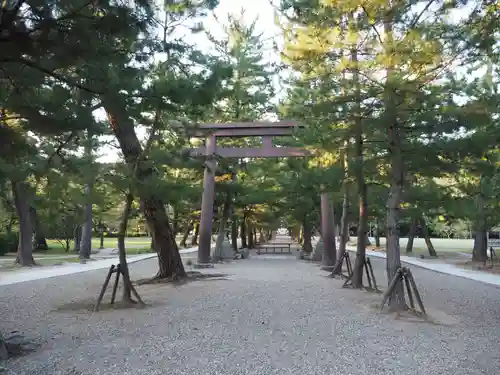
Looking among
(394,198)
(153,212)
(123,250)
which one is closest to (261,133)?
(153,212)

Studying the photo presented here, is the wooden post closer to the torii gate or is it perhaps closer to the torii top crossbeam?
the torii gate

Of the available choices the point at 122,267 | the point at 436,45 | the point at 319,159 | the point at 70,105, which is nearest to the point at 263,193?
the point at 319,159

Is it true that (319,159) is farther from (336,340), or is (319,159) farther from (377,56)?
(336,340)

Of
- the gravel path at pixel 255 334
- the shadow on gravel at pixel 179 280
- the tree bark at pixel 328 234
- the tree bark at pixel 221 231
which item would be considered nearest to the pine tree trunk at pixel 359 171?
the gravel path at pixel 255 334

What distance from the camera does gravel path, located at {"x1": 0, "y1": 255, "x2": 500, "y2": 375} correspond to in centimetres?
477

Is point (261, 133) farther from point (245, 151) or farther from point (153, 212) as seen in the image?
point (153, 212)

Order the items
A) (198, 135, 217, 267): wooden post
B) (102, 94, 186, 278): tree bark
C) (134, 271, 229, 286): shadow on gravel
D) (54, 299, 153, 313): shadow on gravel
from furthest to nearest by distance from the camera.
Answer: (198, 135, 217, 267): wooden post, (134, 271, 229, 286): shadow on gravel, (102, 94, 186, 278): tree bark, (54, 299, 153, 313): shadow on gravel

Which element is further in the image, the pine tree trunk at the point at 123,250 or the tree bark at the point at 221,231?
the tree bark at the point at 221,231

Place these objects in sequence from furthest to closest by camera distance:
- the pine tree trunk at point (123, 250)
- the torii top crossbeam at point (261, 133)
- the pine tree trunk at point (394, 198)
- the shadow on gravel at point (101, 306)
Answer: the torii top crossbeam at point (261, 133) < the pine tree trunk at point (123, 250) < the shadow on gravel at point (101, 306) < the pine tree trunk at point (394, 198)

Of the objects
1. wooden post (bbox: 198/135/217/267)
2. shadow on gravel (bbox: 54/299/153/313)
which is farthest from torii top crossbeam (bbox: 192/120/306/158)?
shadow on gravel (bbox: 54/299/153/313)

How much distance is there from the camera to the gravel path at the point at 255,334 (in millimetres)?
4773

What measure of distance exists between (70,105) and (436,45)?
501 cm

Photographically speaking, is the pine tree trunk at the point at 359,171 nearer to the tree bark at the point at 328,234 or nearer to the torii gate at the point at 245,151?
the torii gate at the point at 245,151

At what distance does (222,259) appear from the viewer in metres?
21.5
